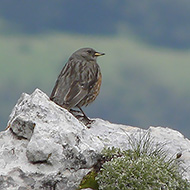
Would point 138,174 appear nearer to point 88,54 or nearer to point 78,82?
point 78,82

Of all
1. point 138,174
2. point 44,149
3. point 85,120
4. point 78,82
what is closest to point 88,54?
point 78,82

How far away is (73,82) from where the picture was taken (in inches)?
495

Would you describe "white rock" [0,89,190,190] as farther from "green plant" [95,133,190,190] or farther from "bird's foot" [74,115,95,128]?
"bird's foot" [74,115,95,128]

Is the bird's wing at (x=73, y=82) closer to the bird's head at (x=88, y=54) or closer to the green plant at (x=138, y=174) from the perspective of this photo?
the bird's head at (x=88, y=54)

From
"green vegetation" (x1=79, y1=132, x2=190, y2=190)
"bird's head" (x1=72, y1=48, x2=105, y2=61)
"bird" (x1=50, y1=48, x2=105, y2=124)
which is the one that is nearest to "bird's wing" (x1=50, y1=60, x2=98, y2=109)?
"bird" (x1=50, y1=48, x2=105, y2=124)

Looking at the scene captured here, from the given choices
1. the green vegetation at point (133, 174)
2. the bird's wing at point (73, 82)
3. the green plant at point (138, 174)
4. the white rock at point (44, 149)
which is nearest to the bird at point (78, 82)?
the bird's wing at point (73, 82)

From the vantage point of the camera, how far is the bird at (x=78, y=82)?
1209 centimetres

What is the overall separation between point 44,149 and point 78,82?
3733 millimetres

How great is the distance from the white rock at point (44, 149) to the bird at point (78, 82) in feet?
5.39

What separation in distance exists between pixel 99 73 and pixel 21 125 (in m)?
4.18

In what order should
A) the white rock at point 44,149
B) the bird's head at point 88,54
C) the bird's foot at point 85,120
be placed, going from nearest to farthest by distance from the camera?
the white rock at point 44,149 → the bird's foot at point 85,120 → the bird's head at point 88,54

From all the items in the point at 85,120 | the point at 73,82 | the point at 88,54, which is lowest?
the point at 85,120

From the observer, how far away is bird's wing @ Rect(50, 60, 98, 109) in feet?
39.5

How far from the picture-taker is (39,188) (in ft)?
29.6
